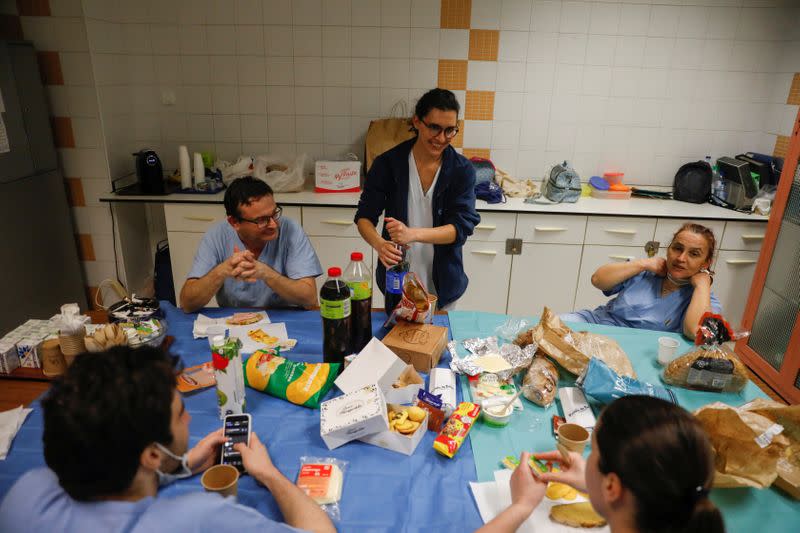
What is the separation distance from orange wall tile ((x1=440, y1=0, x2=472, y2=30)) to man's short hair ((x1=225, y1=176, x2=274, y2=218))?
92.5 inches

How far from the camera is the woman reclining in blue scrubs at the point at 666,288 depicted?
6.91 ft

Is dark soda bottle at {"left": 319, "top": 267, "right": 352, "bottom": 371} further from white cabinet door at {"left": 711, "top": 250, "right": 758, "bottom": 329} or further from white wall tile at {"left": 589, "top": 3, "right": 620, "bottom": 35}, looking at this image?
white wall tile at {"left": 589, "top": 3, "right": 620, "bottom": 35}

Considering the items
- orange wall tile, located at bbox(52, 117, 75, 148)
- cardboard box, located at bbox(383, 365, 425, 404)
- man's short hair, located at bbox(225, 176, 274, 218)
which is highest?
orange wall tile, located at bbox(52, 117, 75, 148)

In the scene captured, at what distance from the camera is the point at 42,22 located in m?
3.25

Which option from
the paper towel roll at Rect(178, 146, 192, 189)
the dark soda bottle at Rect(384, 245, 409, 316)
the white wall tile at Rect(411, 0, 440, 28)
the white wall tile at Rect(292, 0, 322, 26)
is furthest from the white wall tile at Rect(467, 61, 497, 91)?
the dark soda bottle at Rect(384, 245, 409, 316)

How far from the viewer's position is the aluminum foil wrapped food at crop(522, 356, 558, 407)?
156 centimetres

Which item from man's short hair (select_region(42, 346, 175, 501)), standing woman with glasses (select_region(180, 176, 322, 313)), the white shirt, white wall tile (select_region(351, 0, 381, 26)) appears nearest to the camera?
man's short hair (select_region(42, 346, 175, 501))

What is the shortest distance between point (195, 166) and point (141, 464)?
3.08 meters

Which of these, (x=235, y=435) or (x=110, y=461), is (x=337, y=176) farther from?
(x=110, y=461)

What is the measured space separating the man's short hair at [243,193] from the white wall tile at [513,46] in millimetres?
2462

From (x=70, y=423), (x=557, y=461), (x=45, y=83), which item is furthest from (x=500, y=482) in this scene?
(x=45, y=83)

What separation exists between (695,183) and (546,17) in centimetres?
165

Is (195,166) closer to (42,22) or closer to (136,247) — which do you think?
(136,247)

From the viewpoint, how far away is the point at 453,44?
374 centimetres
